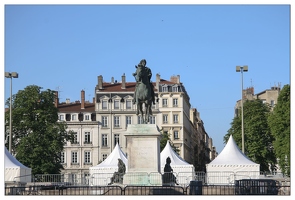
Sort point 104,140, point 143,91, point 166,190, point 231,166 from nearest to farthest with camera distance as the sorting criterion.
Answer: point 166,190 → point 143,91 → point 231,166 → point 104,140

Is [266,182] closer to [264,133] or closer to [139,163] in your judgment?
[139,163]

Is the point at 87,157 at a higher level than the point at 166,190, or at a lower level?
higher

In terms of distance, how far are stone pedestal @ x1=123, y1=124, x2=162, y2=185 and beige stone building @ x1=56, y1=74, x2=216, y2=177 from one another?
226 ft

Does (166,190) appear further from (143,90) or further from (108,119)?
(108,119)

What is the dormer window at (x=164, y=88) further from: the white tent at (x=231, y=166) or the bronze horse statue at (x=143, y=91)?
the bronze horse statue at (x=143, y=91)

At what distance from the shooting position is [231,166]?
4716 cm

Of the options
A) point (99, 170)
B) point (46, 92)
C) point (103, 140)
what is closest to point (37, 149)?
point (46, 92)

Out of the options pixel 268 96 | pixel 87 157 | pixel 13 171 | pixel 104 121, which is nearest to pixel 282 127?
pixel 13 171

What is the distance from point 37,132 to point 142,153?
32399 millimetres

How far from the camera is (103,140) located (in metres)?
104

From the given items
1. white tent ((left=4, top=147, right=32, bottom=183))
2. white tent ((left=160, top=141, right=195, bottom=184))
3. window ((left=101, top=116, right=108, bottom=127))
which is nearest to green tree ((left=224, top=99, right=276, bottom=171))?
window ((left=101, top=116, right=108, bottom=127))

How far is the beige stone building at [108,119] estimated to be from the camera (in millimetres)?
102812

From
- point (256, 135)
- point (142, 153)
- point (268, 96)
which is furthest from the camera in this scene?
point (268, 96)

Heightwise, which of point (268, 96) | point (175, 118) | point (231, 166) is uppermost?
→ point (268, 96)
